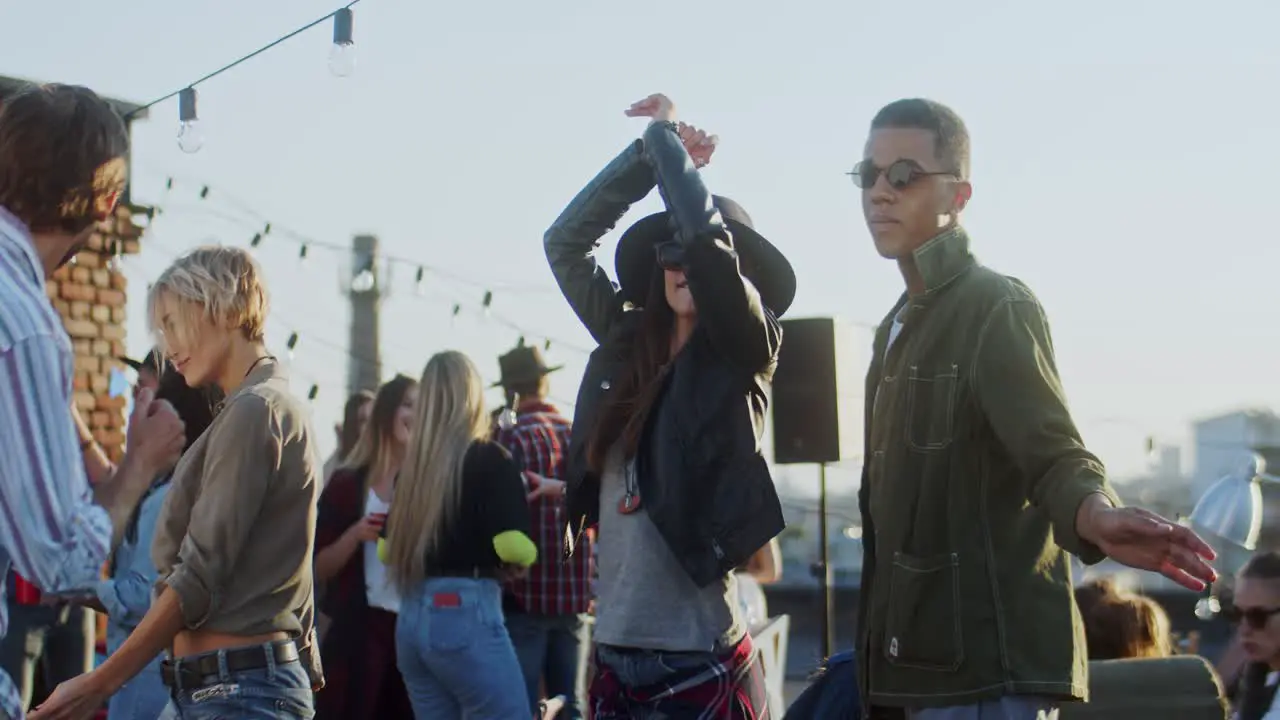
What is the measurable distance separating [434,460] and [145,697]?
1767 millimetres

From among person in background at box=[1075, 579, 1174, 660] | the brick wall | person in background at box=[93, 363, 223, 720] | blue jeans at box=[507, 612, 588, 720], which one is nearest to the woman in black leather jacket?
person in background at box=[93, 363, 223, 720]

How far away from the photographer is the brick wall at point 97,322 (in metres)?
9.71

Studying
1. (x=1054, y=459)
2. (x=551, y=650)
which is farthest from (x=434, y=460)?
(x=1054, y=459)

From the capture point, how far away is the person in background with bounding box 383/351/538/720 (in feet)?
20.7

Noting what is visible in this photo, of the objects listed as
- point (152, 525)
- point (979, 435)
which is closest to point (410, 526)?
point (152, 525)

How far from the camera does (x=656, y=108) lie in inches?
173

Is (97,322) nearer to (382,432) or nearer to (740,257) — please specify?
(382,432)

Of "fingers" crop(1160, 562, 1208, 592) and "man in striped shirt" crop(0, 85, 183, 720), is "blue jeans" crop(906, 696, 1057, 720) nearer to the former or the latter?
"fingers" crop(1160, 562, 1208, 592)

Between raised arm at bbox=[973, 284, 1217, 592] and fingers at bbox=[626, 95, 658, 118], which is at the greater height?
fingers at bbox=[626, 95, 658, 118]

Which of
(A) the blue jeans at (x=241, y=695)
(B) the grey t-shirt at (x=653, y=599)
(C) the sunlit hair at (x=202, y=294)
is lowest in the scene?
(A) the blue jeans at (x=241, y=695)

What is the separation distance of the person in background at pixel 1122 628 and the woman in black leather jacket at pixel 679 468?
2.14 m

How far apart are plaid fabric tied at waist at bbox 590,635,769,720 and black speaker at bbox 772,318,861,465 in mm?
3965

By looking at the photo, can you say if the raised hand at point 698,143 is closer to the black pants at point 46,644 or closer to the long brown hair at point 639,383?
the long brown hair at point 639,383

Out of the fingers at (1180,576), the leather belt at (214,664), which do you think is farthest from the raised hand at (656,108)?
the fingers at (1180,576)
